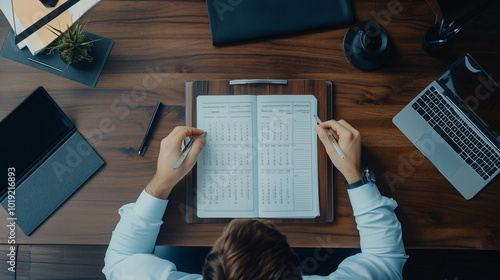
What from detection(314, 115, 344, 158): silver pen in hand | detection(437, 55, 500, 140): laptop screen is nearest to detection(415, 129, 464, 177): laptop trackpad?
detection(437, 55, 500, 140): laptop screen

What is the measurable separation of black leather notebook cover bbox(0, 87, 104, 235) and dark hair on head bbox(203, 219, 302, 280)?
1.54 ft

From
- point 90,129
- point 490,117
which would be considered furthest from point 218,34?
point 490,117

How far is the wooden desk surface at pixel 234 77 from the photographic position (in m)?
0.86

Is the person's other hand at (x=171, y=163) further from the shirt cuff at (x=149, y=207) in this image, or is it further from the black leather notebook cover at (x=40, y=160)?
the black leather notebook cover at (x=40, y=160)

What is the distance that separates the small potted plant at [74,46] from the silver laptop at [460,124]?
90 centimetres

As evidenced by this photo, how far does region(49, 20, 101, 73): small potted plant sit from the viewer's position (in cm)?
84

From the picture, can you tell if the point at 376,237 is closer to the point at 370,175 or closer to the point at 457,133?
the point at 370,175

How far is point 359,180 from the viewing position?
830 millimetres

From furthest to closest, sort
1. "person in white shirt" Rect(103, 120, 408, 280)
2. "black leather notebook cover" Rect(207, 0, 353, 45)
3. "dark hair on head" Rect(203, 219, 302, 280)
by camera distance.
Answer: "black leather notebook cover" Rect(207, 0, 353, 45), "person in white shirt" Rect(103, 120, 408, 280), "dark hair on head" Rect(203, 219, 302, 280)

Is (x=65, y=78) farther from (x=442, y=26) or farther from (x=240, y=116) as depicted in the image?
(x=442, y=26)

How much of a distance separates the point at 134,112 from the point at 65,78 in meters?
0.23

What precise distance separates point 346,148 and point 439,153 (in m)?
0.27

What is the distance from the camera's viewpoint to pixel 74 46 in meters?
0.85

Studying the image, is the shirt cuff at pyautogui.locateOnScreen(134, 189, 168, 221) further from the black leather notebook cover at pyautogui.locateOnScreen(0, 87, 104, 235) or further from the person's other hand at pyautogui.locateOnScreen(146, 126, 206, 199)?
the black leather notebook cover at pyautogui.locateOnScreen(0, 87, 104, 235)
